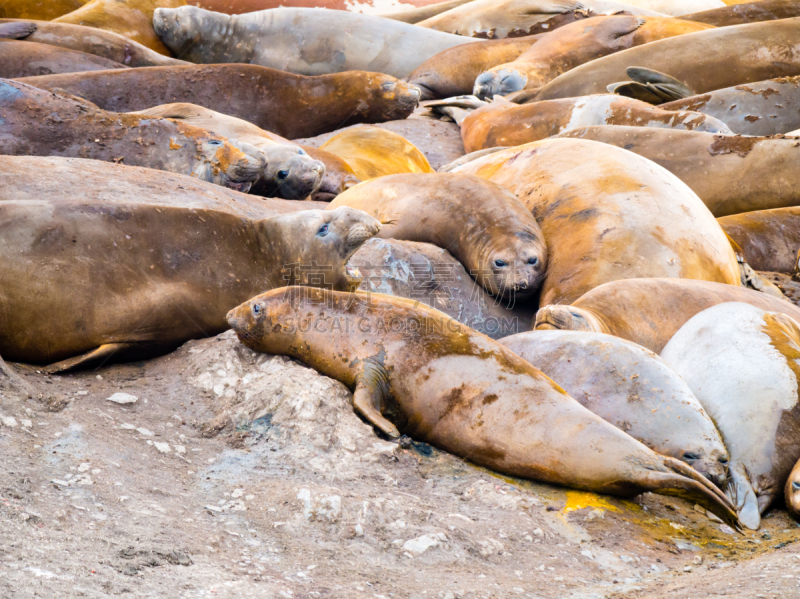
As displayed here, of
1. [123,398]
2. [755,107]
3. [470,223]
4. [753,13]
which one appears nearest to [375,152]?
[470,223]

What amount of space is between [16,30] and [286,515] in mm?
6606

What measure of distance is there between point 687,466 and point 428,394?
99 centimetres

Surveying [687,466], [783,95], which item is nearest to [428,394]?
[687,466]

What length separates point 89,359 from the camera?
11.0 ft

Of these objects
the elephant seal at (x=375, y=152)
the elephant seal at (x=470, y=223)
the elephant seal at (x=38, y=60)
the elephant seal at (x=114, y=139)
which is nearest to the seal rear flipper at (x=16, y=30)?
the elephant seal at (x=38, y=60)

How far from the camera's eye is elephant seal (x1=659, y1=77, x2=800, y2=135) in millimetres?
7020

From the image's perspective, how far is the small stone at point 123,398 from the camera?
3.08 meters

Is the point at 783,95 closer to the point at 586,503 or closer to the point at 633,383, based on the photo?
the point at 633,383

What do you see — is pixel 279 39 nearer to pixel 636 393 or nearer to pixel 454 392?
pixel 454 392

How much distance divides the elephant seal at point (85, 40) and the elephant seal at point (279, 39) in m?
1.31

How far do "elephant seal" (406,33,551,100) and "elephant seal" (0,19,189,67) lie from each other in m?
3.00

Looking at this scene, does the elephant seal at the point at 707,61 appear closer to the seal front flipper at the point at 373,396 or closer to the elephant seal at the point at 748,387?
the elephant seal at the point at 748,387

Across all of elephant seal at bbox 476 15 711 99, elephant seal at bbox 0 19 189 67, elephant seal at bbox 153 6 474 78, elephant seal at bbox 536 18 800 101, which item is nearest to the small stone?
elephant seal at bbox 0 19 189 67

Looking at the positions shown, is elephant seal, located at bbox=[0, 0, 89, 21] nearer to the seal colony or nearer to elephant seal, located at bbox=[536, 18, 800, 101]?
the seal colony
